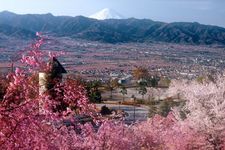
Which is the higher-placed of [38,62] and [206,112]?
[38,62]

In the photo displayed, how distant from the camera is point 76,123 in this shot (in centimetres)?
1134

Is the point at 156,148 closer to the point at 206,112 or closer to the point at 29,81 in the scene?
the point at 206,112

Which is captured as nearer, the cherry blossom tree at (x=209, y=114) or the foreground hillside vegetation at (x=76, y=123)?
the foreground hillside vegetation at (x=76, y=123)

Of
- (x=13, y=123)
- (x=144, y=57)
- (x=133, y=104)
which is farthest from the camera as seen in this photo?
(x=144, y=57)

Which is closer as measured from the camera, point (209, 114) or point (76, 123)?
point (76, 123)

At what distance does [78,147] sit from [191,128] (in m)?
9.39

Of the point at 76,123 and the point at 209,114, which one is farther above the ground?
the point at 76,123

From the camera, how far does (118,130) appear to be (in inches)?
574

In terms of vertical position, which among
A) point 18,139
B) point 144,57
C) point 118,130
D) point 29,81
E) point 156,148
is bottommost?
point 144,57

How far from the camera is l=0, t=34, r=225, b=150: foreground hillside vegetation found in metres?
6.58

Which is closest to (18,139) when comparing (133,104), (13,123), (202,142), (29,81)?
(13,123)

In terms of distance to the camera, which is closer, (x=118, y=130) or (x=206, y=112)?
(x=118, y=130)

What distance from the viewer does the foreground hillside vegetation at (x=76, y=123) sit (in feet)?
21.6

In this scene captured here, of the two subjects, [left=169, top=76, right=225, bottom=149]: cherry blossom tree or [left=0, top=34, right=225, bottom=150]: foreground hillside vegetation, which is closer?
[left=0, top=34, right=225, bottom=150]: foreground hillside vegetation
